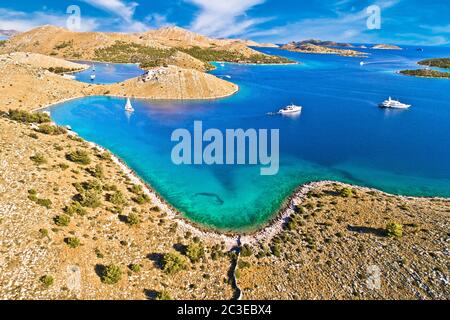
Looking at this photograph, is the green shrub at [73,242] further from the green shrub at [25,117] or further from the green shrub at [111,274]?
the green shrub at [25,117]

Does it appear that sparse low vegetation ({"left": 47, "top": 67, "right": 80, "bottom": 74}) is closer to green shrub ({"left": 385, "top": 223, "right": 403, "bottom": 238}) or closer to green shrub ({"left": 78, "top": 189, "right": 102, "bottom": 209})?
green shrub ({"left": 78, "top": 189, "right": 102, "bottom": 209})

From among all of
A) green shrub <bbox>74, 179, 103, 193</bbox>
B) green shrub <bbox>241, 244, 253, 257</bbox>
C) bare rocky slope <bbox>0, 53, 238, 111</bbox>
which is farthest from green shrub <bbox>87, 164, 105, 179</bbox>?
bare rocky slope <bbox>0, 53, 238, 111</bbox>

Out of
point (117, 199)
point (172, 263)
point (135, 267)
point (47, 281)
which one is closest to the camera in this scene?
point (47, 281)

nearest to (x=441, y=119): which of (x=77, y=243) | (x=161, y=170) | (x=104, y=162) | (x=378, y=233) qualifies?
(x=378, y=233)

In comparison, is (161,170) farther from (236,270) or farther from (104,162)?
(236,270)

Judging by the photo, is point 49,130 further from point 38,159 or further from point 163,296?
point 163,296

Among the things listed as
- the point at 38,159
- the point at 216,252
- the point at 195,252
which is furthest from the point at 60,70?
the point at 216,252
